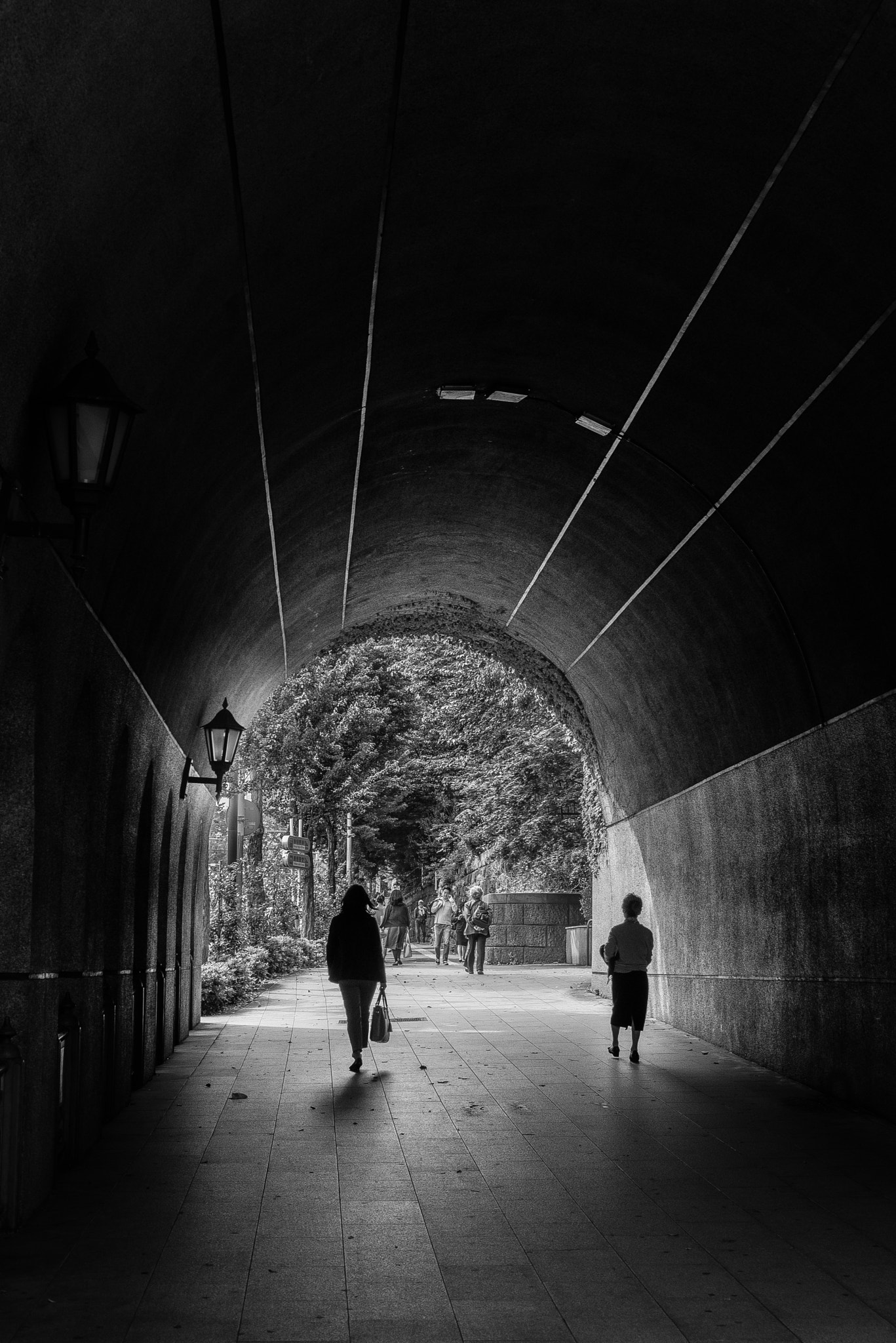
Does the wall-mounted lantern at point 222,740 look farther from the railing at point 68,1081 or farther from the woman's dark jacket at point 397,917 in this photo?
the woman's dark jacket at point 397,917

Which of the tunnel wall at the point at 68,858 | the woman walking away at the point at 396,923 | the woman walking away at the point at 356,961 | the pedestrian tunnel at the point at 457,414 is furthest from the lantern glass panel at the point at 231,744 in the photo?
the woman walking away at the point at 396,923

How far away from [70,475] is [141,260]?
1.13 m

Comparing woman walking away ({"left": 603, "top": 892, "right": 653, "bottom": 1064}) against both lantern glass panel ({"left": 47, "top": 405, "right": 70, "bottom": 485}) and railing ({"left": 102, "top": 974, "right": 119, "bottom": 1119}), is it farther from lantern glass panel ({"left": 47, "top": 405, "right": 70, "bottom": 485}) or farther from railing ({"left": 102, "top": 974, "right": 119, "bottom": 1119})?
lantern glass panel ({"left": 47, "top": 405, "right": 70, "bottom": 485})

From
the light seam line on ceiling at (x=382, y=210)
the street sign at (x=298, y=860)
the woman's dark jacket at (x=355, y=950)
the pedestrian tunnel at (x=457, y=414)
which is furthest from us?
the street sign at (x=298, y=860)

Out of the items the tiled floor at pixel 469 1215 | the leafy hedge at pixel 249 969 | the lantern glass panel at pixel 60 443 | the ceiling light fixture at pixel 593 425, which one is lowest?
the tiled floor at pixel 469 1215

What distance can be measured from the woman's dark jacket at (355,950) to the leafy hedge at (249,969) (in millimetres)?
6800

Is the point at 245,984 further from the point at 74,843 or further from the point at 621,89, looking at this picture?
the point at 621,89

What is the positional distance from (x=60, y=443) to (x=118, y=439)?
25 cm

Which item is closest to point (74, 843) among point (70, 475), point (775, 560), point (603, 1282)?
point (70, 475)

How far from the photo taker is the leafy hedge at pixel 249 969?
19484mm

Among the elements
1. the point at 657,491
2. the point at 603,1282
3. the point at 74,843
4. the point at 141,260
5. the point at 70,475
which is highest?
the point at 657,491

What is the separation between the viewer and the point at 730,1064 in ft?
Result: 44.3

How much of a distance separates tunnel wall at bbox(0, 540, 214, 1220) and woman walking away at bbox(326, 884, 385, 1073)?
1.68 m

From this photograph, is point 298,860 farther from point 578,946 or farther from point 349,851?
point 578,946
